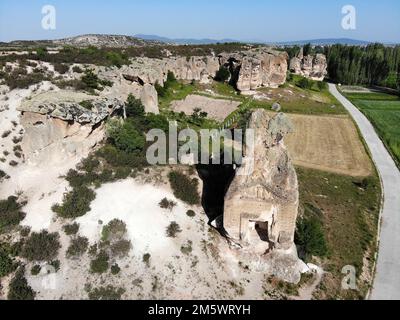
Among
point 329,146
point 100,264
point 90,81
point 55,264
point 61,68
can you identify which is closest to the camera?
point 100,264

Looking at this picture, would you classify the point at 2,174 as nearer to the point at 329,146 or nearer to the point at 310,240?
the point at 310,240

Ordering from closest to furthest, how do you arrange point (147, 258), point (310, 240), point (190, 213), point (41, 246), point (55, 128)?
point (147, 258) → point (41, 246) → point (310, 240) → point (190, 213) → point (55, 128)

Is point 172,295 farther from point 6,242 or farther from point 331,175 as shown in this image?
point 331,175

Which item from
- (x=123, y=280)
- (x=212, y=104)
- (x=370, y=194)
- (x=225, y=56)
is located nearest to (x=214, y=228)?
(x=123, y=280)

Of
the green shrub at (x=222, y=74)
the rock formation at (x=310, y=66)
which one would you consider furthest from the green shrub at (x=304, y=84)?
the green shrub at (x=222, y=74)

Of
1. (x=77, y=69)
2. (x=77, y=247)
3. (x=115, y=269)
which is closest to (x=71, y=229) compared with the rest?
(x=77, y=247)
